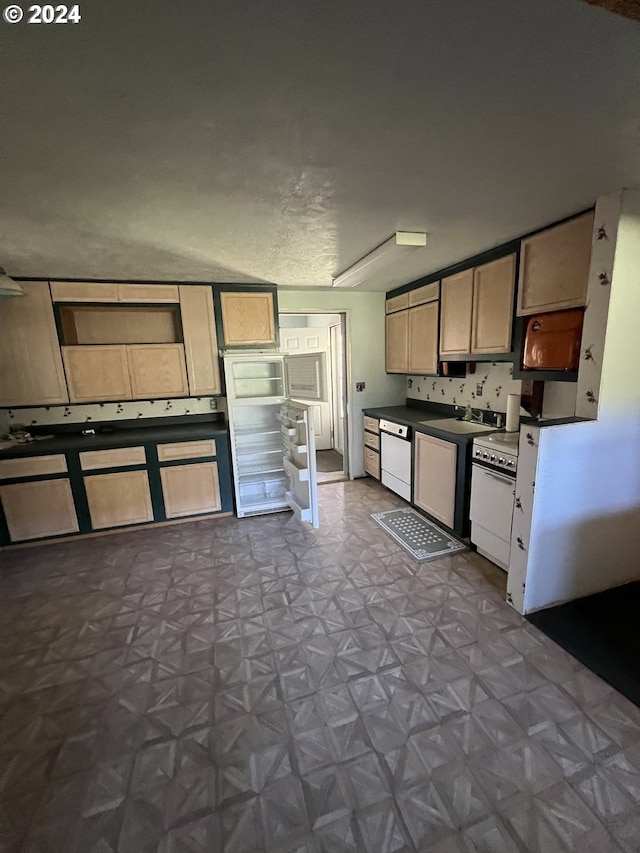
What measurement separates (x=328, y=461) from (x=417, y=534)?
7.31 feet

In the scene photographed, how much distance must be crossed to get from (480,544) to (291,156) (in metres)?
2.56

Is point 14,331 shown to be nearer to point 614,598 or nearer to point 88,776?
point 88,776

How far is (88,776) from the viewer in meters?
1.27

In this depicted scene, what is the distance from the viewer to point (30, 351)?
2914 millimetres

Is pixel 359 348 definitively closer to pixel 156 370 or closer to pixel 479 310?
pixel 479 310

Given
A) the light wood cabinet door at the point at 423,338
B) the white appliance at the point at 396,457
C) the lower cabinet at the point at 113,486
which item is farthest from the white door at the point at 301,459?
the light wood cabinet door at the point at 423,338

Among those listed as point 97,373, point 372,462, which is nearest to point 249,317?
point 97,373

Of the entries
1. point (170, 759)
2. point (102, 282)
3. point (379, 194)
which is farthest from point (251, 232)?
point (170, 759)

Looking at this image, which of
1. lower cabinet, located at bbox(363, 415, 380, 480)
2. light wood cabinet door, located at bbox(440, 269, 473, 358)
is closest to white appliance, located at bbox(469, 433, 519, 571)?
light wood cabinet door, located at bbox(440, 269, 473, 358)

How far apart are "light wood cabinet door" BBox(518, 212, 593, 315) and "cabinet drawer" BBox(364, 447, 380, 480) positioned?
84.8 inches

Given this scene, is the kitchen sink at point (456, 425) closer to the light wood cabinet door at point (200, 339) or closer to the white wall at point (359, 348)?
the white wall at point (359, 348)

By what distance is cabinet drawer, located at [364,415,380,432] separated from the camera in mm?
3879

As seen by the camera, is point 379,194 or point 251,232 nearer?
point 379,194

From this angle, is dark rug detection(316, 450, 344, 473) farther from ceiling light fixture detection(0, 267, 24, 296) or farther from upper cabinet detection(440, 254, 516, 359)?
ceiling light fixture detection(0, 267, 24, 296)
